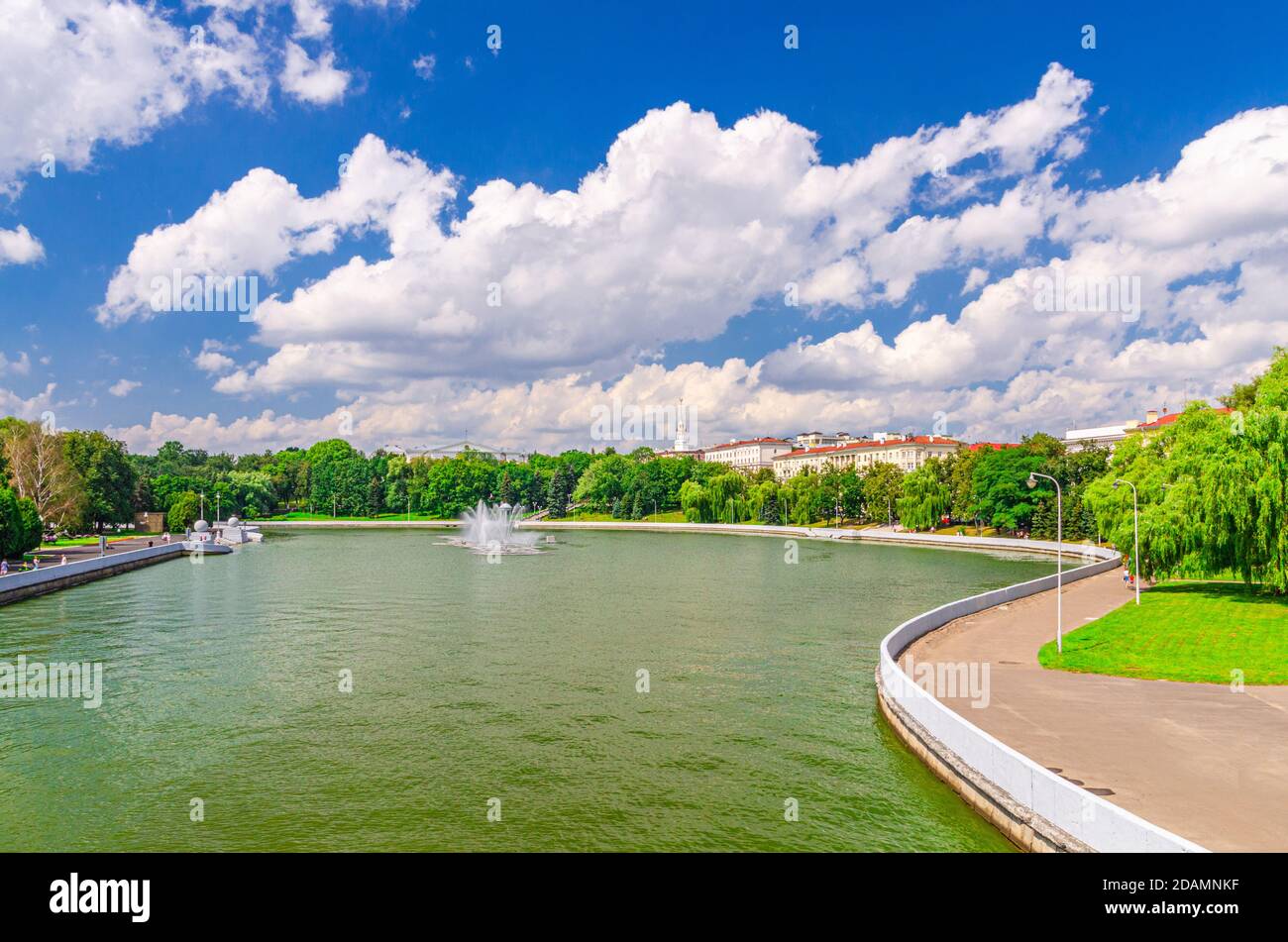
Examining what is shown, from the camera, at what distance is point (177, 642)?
32562 millimetres

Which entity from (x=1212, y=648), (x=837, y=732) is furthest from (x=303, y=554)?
(x=1212, y=648)

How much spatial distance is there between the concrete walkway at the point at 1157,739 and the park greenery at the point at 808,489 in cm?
1651

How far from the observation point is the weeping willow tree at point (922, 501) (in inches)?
3883

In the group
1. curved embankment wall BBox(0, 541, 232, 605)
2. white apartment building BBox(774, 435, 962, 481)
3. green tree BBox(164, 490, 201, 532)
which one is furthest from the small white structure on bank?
white apartment building BBox(774, 435, 962, 481)

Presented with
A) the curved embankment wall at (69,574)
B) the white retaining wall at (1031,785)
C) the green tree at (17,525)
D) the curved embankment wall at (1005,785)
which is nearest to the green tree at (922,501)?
the curved embankment wall at (1005,785)

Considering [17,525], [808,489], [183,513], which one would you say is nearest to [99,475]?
[183,513]

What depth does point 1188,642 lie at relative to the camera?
90.2 feet

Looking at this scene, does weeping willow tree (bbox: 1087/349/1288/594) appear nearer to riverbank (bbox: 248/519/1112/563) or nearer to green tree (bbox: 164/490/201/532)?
riverbank (bbox: 248/519/1112/563)

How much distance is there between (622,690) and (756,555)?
55873 mm

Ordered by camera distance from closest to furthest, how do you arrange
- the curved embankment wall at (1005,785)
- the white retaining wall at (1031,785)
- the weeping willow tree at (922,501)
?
1. the white retaining wall at (1031,785)
2. the curved embankment wall at (1005,785)
3. the weeping willow tree at (922,501)

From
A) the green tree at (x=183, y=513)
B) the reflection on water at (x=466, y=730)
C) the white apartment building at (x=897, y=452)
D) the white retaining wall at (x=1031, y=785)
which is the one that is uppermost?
the white apartment building at (x=897, y=452)

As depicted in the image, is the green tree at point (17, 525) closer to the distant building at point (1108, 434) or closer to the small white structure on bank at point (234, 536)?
the small white structure on bank at point (234, 536)

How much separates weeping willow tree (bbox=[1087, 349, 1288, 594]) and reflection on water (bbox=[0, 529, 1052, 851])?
41.5 ft

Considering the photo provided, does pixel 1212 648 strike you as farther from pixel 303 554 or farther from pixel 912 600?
pixel 303 554
